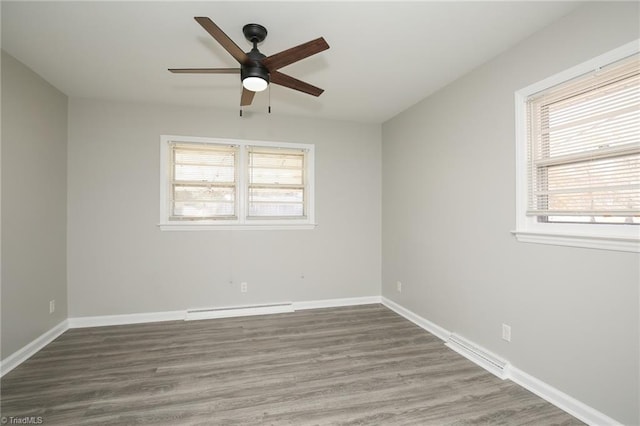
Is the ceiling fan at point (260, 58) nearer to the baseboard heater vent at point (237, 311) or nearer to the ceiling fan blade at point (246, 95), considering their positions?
the ceiling fan blade at point (246, 95)

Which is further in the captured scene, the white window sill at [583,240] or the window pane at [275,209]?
the window pane at [275,209]

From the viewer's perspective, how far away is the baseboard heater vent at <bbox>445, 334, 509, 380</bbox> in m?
2.41

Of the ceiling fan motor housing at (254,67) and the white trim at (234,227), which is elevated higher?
the ceiling fan motor housing at (254,67)

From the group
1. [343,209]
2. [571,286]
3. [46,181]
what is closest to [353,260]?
[343,209]

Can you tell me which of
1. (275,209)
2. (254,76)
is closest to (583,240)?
(254,76)

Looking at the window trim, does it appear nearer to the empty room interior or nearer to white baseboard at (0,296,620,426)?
the empty room interior

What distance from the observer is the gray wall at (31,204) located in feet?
8.20

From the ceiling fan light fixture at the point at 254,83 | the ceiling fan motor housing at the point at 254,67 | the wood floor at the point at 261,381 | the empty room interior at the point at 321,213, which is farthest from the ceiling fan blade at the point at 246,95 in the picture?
the wood floor at the point at 261,381

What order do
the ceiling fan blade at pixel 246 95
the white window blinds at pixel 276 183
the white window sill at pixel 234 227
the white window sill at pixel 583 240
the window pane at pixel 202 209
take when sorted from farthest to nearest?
1. the white window blinds at pixel 276 183
2. the window pane at pixel 202 209
3. the white window sill at pixel 234 227
4. the ceiling fan blade at pixel 246 95
5. the white window sill at pixel 583 240

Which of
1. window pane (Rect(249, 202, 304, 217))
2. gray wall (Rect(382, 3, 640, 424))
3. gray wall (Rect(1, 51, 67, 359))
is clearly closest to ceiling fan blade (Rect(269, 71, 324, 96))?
gray wall (Rect(382, 3, 640, 424))

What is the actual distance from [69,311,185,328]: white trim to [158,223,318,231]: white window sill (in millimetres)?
1084

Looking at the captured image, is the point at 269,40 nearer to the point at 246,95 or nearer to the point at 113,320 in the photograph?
the point at 246,95

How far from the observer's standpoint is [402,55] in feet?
8.43

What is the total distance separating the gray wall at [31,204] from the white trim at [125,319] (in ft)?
0.63
